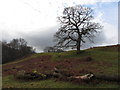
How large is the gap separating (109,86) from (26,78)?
30.3ft

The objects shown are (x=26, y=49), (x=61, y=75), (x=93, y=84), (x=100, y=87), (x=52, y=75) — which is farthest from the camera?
(x=26, y=49)

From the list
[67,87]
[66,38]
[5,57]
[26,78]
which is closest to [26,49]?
[5,57]

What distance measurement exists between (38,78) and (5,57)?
61657mm

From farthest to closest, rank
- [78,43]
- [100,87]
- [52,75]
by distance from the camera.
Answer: [78,43]
[52,75]
[100,87]

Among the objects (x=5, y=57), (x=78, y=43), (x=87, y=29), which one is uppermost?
(x=87, y=29)

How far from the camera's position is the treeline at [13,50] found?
7462 cm

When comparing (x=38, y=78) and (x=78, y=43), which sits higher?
(x=78, y=43)

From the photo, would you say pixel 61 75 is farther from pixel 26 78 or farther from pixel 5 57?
pixel 5 57

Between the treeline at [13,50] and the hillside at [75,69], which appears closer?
the hillside at [75,69]

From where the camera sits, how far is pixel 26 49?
93.2 meters

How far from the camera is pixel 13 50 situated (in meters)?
82.6

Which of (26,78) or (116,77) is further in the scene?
(26,78)

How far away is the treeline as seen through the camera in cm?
7462

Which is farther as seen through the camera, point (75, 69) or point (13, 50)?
point (13, 50)
